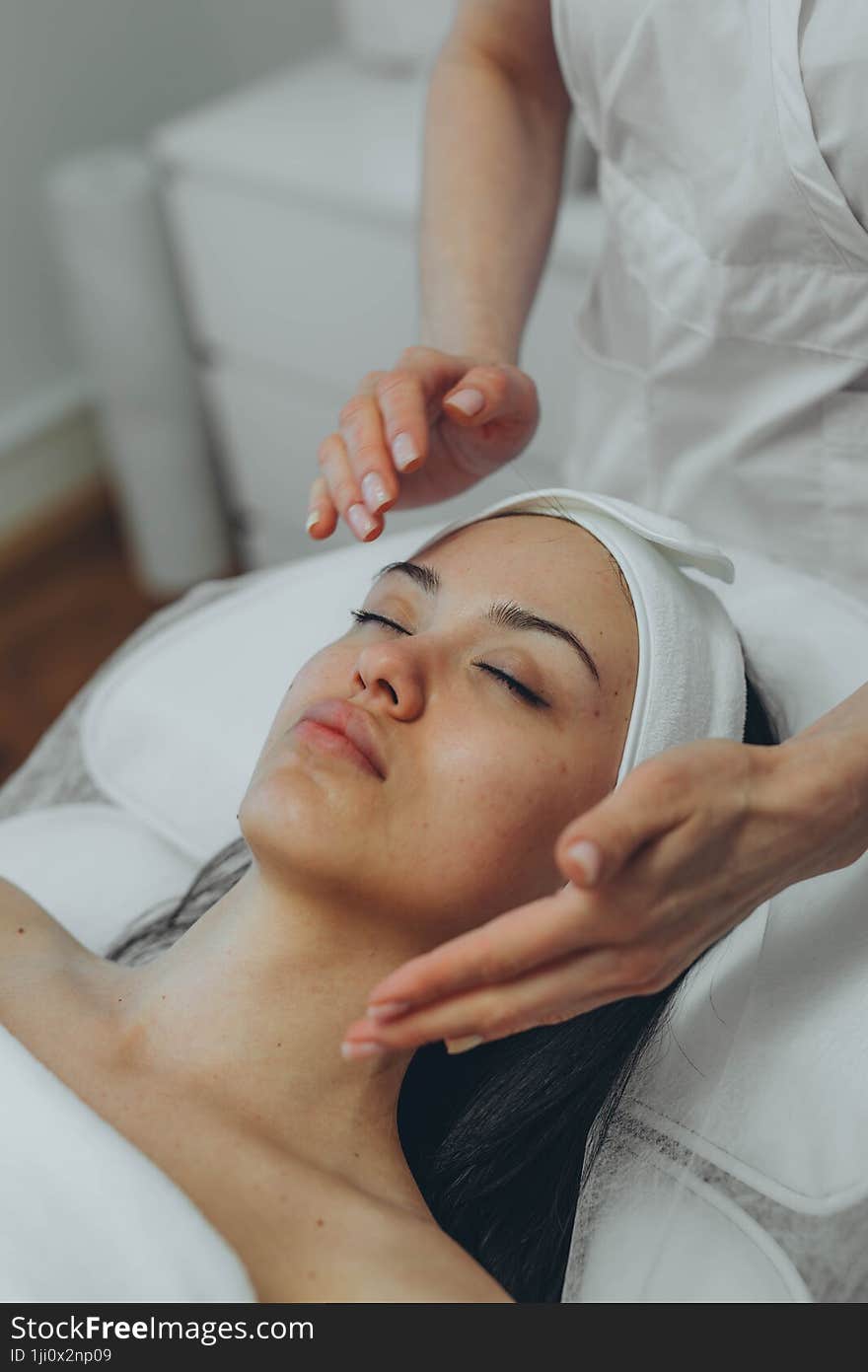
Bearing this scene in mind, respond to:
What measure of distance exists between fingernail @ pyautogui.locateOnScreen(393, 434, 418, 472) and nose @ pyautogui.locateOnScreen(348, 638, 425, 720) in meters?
0.12

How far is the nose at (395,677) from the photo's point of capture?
899 millimetres

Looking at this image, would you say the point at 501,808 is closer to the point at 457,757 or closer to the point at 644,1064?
the point at 457,757

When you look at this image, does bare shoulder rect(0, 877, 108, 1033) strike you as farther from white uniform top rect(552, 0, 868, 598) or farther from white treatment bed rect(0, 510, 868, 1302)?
white uniform top rect(552, 0, 868, 598)

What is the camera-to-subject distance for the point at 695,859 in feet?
2.31

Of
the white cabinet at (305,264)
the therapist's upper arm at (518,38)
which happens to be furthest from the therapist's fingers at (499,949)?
the white cabinet at (305,264)

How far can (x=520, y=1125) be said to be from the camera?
97 centimetres

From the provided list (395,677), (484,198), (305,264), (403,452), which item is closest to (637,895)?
(395,677)

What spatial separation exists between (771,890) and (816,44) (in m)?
0.58

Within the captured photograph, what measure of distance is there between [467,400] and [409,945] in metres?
0.37

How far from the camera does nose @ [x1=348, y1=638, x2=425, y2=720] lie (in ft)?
2.95

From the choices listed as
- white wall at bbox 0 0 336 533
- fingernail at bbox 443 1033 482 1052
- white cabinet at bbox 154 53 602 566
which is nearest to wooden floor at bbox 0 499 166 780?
white wall at bbox 0 0 336 533

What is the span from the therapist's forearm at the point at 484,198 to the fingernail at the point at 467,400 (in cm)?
20
